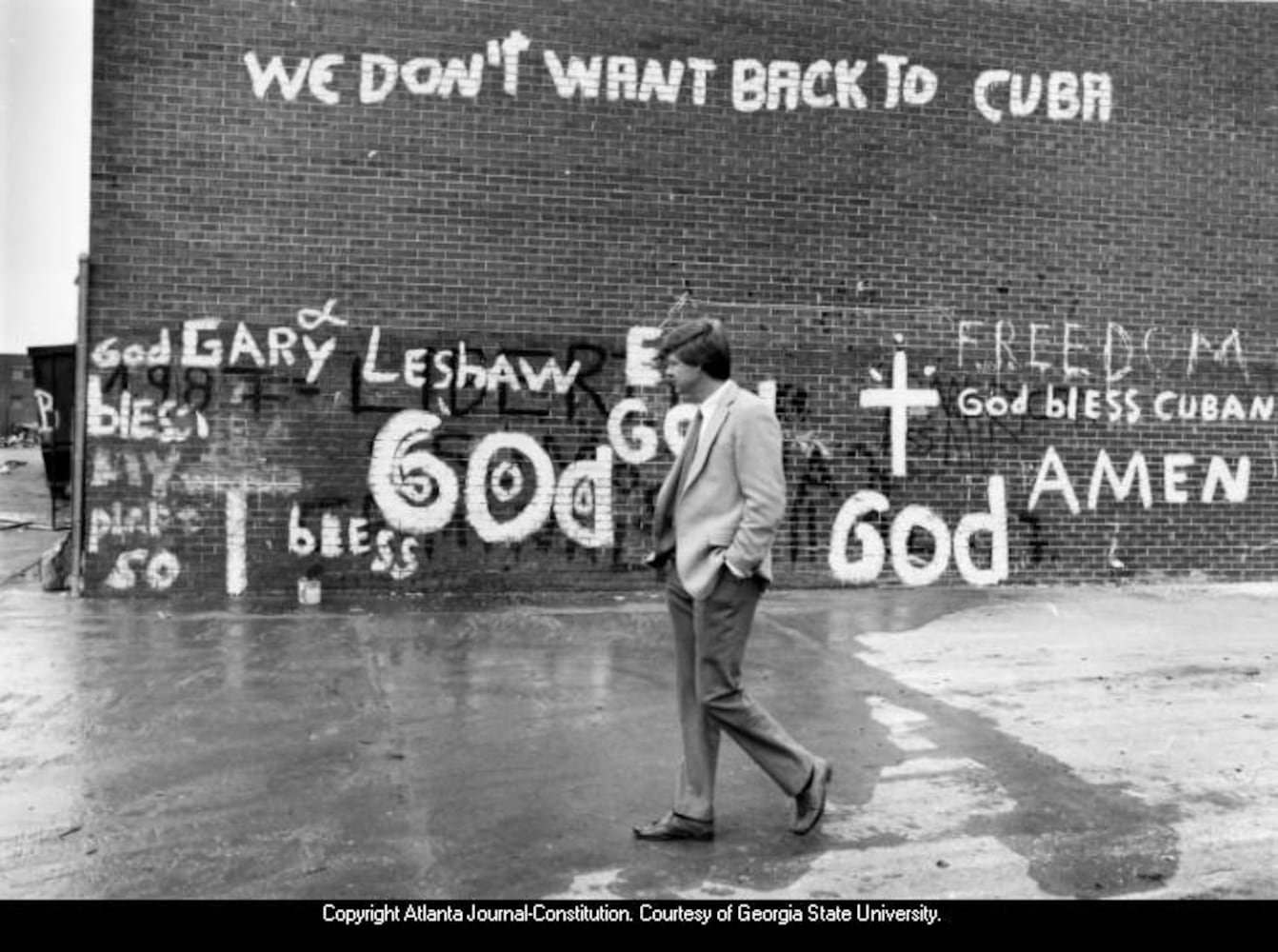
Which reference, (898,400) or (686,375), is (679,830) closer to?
(686,375)

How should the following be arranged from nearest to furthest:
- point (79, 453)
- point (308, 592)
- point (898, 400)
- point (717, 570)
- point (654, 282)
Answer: point (717, 570)
point (79, 453)
point (308, 592)
point (654, 282)
point (898, 400)

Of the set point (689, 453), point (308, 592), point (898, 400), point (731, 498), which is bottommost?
point (308, 592)

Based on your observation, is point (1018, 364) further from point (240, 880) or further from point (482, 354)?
point (240, 880)

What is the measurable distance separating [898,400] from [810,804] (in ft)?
21.0

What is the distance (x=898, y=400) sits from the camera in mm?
10344

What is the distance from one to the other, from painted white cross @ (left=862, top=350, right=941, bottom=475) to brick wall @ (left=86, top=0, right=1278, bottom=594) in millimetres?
34

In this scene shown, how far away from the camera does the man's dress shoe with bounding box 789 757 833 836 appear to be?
14.6 feet

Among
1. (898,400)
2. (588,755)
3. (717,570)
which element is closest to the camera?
(717,570)

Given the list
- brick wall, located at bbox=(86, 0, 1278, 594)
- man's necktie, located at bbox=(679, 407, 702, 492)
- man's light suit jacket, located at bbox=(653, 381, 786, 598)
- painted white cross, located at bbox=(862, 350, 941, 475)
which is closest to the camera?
man's light suit jacket, located at bbox=(653, 381, 786, 598)

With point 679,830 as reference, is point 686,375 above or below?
above

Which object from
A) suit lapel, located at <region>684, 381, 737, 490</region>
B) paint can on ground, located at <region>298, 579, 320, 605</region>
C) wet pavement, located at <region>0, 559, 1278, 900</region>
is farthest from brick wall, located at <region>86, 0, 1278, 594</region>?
suit lapel, located at <region>684, 381, 737, 490</region>

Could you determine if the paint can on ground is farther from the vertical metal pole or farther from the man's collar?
the man's collar

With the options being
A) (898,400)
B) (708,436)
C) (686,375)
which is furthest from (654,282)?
(708,436)

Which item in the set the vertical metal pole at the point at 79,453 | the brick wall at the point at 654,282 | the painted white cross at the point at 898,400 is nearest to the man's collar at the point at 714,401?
the brick wall at the point at 654,282
